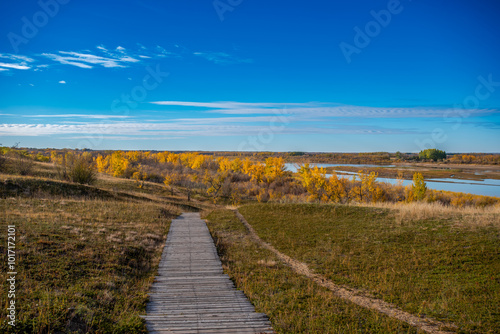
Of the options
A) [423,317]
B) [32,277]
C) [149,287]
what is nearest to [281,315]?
[423,317]

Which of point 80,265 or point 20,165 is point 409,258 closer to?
point 80,265

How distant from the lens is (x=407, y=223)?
14984mm

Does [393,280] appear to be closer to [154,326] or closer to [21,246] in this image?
[154,326]

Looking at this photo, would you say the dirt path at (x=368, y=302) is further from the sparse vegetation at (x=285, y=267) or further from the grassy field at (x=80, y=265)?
the grassy field at (x=80, y=265)

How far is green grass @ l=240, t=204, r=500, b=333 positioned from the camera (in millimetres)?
7426

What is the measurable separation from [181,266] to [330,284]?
5.26 metres

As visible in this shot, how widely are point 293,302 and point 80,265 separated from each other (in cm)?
672

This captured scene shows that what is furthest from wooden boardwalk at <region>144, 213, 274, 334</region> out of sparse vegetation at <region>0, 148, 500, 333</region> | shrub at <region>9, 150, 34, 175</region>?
shrub at <region>9, 150, 34, 175</region>

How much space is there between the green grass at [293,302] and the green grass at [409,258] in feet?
3.93

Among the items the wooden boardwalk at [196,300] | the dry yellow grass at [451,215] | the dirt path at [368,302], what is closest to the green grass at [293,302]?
the dirt path at [368,302]

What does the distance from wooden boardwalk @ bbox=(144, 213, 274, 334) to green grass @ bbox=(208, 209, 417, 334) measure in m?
0.44

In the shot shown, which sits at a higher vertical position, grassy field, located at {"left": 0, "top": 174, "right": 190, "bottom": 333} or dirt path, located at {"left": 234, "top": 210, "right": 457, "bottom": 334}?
grassy field, located at {"left": 0, "top": 174, "right": 190, "bottom": 333}

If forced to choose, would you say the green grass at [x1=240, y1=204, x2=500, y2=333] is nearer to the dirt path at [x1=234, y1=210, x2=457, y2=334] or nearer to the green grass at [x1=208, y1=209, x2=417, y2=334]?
the dirt path at [x1=234, y1=210, x2=457, y2=334]

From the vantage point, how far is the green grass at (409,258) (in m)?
7.43
